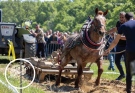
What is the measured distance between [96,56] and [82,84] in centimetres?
103

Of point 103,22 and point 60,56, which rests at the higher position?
point 103,22

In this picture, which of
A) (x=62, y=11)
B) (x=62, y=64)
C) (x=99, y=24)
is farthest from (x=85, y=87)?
(x=62, y=11)

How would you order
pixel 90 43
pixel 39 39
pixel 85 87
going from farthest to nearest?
pixel 39 39 < pixel 85 87 < pixel 90 43

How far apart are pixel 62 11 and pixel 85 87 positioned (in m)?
66.1

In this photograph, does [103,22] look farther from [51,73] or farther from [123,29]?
[51,73]

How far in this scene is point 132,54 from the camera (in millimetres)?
8938

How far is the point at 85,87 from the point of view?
1130 centimetres

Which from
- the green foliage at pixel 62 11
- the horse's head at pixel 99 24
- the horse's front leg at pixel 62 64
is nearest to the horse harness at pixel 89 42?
the horse's head at pixel 99 24

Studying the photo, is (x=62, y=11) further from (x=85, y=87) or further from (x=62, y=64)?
(x=85, y=87)

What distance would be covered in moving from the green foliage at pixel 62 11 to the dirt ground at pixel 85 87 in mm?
26203

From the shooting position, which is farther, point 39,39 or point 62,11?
point 62,11

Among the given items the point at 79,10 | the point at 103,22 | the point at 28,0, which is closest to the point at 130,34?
the point at 103,22

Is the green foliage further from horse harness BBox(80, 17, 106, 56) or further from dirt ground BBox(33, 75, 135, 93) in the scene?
horse harness BBox(80, 17, 106, 56)

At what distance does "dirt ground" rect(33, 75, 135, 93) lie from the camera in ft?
35.1
